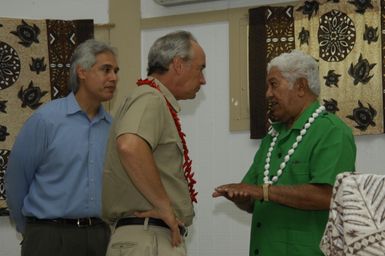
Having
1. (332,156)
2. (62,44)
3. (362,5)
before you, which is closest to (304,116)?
(332,156)

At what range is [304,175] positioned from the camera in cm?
249

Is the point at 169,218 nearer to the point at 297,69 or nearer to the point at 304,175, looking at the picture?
the point at 304,175

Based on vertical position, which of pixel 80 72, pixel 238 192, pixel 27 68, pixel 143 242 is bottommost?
pixel 143 242

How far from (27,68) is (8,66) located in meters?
0.12

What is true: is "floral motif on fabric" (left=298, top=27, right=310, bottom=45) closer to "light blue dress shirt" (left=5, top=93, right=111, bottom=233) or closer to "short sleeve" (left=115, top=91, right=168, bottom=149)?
"light blue dress shirt" (left=5, top=93, right=111, bottom=233)

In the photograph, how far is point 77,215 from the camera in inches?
114

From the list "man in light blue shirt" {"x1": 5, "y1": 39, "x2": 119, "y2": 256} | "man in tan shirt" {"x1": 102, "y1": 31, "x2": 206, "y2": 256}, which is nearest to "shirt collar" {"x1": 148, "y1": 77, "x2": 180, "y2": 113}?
"man in tan shirt" {"x1": 102, "y1": 31, "x2": 206, "y2": 256}

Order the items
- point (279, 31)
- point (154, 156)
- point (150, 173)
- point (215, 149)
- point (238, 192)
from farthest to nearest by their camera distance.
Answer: point (215, 149) < point (279, 31) < point (238, 192) < point (154, 156) < point (150, 173)

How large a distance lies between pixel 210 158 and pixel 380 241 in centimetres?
300

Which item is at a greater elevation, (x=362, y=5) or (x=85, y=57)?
(x=362, y=5)

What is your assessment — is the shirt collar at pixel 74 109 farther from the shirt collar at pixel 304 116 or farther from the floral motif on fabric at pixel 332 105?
the floral motif on fabric at pixel 332 105

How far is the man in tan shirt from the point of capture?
2.16 m

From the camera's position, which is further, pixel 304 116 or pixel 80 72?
pixel 80 72

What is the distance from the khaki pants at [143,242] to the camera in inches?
86.5
